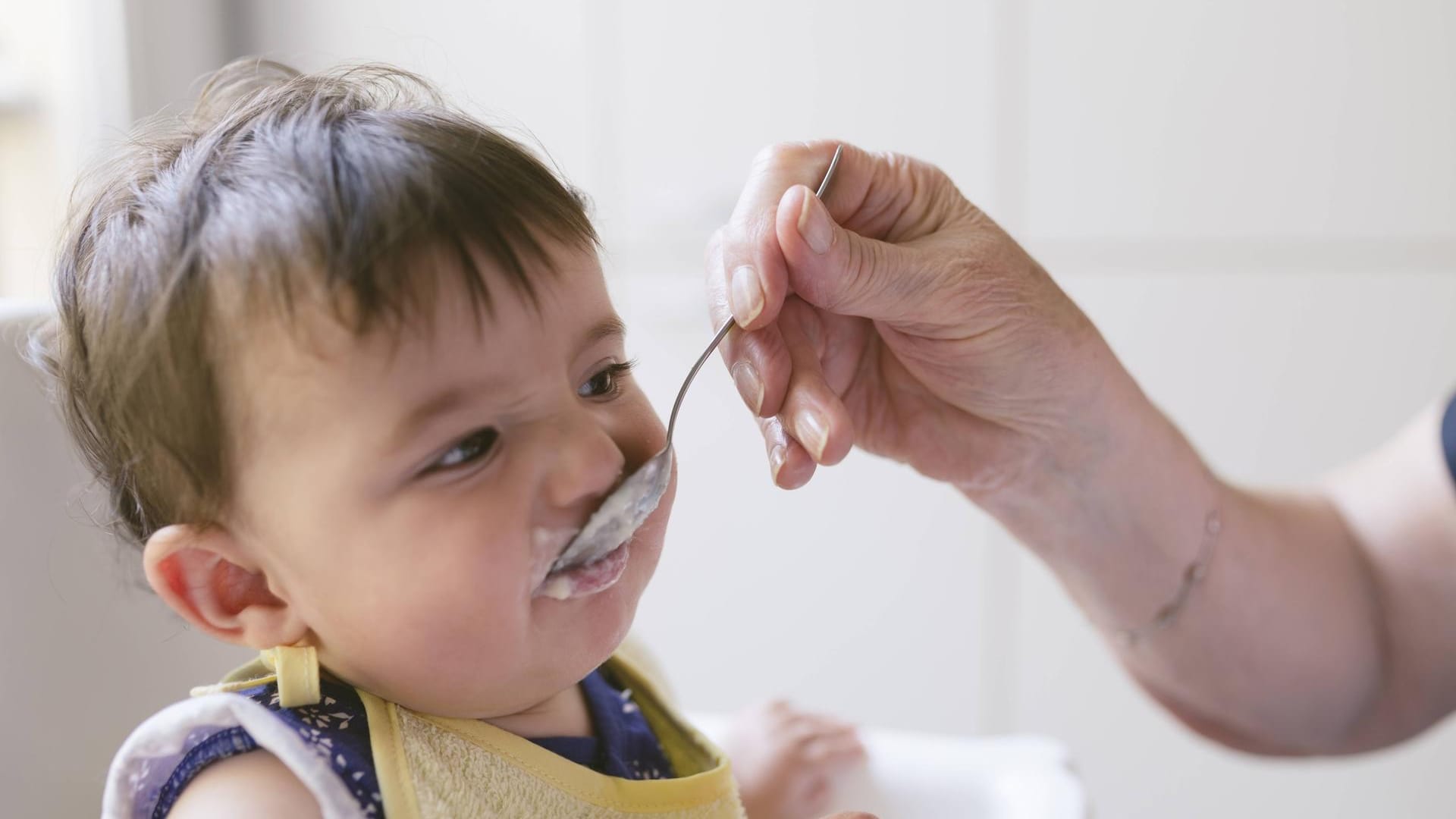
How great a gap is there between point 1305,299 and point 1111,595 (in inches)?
30.6

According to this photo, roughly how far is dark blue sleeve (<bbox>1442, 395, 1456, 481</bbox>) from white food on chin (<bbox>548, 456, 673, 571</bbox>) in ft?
2.22

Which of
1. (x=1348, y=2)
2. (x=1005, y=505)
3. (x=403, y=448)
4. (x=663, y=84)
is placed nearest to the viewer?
(x=403, y=448)

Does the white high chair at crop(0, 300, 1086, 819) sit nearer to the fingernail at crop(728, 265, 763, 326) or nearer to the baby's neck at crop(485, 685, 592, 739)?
the baby's neck at crop(485, 685, 592, 739)

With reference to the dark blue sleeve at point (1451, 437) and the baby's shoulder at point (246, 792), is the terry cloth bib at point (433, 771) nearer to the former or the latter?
the baby's shoulder at point (246, 792)

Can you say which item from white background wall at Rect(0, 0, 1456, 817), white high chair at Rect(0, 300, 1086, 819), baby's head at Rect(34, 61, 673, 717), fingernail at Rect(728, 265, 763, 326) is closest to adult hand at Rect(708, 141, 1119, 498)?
fingernail at Rect(728, 265, 763, 326)

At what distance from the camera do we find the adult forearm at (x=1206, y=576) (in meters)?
0.93

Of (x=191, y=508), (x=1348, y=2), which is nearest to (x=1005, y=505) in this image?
(x=191, y=508)

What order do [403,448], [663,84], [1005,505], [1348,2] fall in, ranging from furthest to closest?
[663,84], [1348,2], [1005,505], [403,448]

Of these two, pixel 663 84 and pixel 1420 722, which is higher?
pixel 663 84

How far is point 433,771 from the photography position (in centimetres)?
65

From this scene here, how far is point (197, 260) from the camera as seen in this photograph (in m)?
0.60

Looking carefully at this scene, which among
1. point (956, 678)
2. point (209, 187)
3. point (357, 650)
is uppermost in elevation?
point (209, 187)

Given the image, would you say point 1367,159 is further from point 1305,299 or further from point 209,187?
point 209,187

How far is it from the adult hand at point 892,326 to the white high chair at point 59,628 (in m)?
0.39
